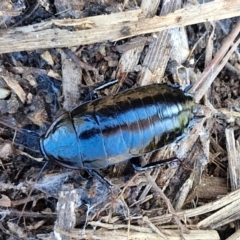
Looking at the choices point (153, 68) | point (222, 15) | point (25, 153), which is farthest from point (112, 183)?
point (222, 15)

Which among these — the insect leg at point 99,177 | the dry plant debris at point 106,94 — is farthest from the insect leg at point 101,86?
the insect leg at point 99,177

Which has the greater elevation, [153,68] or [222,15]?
[222,15]

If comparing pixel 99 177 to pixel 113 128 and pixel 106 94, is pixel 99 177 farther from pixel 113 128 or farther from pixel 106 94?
pixel 106 94

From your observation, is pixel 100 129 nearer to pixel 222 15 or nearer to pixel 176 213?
pixel 176 213

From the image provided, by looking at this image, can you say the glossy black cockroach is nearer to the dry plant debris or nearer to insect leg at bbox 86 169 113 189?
insect leg at bbox 86 169 113 189

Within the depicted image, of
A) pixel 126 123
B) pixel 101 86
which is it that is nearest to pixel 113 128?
pixel 126 123
